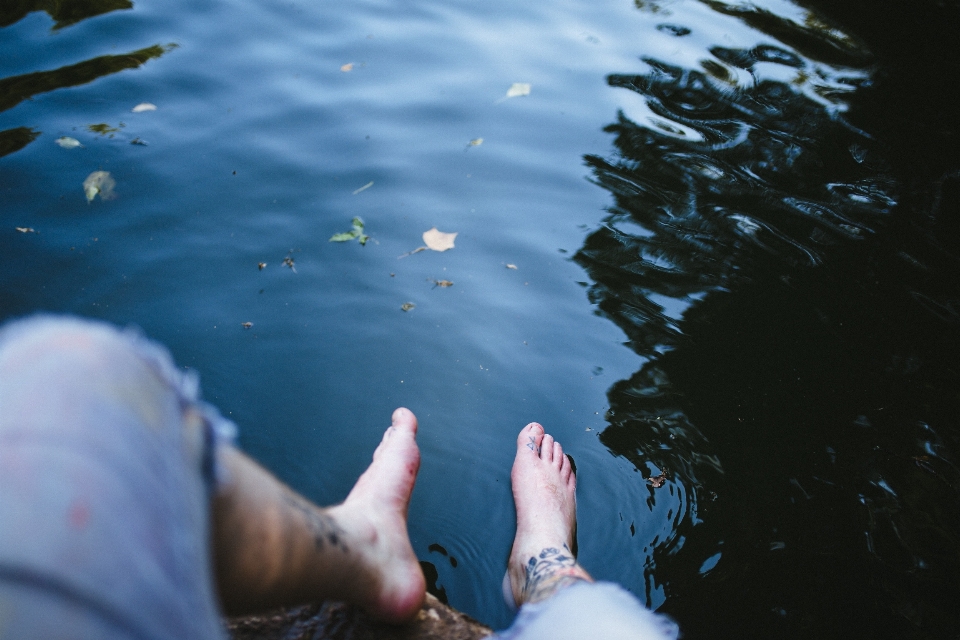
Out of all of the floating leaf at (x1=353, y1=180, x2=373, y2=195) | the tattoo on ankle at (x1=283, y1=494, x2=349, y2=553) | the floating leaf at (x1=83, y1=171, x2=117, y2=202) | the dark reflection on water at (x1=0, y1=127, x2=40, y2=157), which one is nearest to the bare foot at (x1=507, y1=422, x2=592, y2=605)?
the tattoo on ankle at (x1=283, y1=494, x2=349, y2=553)

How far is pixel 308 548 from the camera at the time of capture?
3.22 ft

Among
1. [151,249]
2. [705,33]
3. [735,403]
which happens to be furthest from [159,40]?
[735,403]

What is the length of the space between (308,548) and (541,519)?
875 millimetres

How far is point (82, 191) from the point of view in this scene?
2.41 m

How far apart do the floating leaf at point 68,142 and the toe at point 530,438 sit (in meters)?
2.22

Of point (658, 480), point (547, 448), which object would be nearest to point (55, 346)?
point (547, 448)

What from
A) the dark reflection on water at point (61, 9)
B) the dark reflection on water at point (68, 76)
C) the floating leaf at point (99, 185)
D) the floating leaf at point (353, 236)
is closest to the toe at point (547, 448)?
the floating leaf at point (353, 236)

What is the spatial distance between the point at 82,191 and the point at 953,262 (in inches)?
134

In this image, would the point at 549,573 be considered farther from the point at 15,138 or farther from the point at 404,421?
the point at 15,138

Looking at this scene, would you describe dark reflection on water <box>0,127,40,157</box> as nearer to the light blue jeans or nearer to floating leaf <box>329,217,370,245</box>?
floating leaf <box>329,217,370,245</box>

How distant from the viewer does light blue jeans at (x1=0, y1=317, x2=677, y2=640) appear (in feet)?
1.77

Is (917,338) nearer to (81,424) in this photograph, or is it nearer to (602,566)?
(602,566)

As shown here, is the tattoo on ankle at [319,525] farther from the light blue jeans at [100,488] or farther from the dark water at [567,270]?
the dark water at [567,270]

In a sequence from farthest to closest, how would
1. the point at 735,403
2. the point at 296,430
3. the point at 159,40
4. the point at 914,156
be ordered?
the point at 159,40, the point at 914,156, the point at 735,403, the point at 296,430
